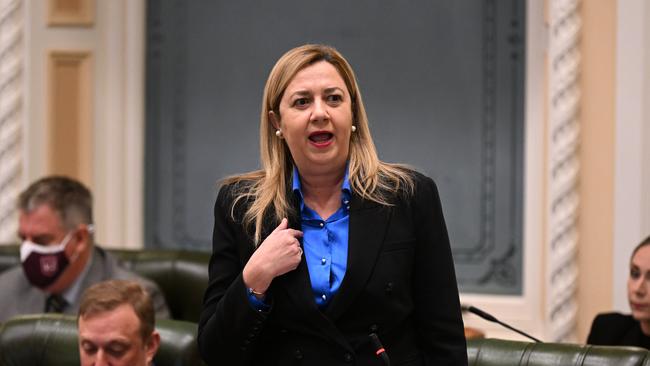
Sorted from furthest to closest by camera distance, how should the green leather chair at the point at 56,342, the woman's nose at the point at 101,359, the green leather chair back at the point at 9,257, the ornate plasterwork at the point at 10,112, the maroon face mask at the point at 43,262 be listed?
the ornate plasterwork at the point at 10,112, the green leather chair back at the point at 9,257, the maroon face mask at the point at 43,262, the green leather chair at the point at 56,342, the woman's nose at the point at 101,359

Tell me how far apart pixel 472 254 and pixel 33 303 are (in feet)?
6.81

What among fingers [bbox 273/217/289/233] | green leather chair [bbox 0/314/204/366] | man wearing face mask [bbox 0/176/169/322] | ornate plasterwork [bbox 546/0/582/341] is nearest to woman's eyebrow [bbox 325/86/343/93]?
fingers [bbox 273/217/289/233]

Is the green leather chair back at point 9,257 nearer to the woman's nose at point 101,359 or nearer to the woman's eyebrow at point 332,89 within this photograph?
the woman's nose at point 101,359

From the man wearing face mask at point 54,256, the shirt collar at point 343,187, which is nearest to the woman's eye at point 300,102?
the shirt collar at point 343,187

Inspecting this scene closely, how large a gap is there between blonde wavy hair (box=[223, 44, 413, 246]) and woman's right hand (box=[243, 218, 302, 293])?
0.08 meters

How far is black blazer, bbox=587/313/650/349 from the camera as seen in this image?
4.01 m

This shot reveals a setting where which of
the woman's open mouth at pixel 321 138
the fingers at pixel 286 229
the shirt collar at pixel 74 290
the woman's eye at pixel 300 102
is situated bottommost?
the shirt collar at pixel 74 290

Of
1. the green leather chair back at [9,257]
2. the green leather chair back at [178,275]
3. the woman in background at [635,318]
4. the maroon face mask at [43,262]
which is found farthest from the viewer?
the green leather chair back at [9,257]

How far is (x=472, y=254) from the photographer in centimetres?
553

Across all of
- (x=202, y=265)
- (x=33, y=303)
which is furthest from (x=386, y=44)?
(x=33, y=303)

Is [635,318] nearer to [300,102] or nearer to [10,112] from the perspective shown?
[300,102]

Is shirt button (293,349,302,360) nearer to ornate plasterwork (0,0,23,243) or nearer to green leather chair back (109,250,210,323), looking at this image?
green leather chair back (109,250,210,323)

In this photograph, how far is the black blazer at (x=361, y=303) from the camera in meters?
2.09

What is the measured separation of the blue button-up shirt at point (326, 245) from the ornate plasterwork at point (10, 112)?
3.70 metres
